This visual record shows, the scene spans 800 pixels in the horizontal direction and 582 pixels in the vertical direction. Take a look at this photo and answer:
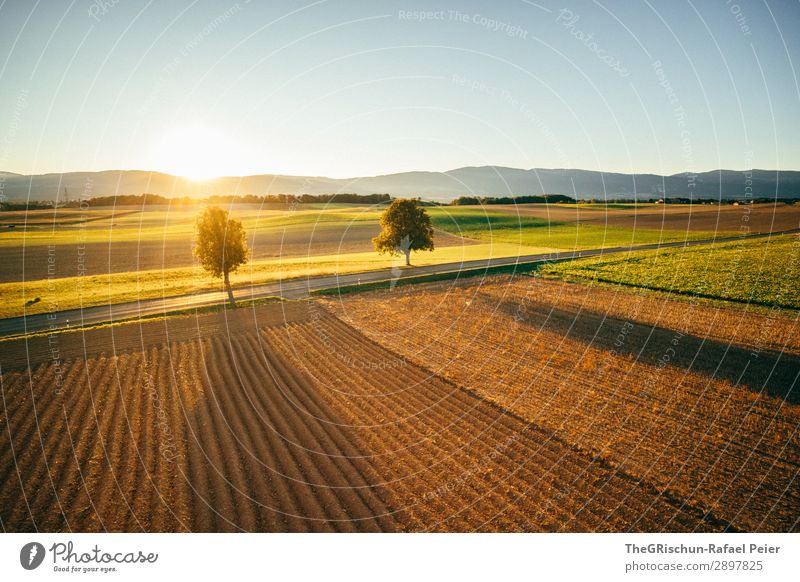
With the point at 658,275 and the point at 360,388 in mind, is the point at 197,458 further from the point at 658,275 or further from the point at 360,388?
the point at 658,275

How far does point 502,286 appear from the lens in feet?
126

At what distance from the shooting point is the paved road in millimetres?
31000

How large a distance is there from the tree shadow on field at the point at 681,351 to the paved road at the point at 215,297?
69.7ft

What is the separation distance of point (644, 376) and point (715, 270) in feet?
99.2

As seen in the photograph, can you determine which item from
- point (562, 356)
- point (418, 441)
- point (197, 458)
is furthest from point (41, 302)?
point (562, 356)

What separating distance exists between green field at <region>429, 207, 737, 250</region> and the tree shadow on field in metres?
41.8

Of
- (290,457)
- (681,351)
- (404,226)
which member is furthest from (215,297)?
(681,351)

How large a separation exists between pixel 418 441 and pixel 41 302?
40.6 metres

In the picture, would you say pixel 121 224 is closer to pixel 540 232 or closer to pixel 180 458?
pixel 540 232

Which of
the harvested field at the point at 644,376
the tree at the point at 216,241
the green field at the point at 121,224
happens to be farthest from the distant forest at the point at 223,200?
the harvested field at the point at 644,376
